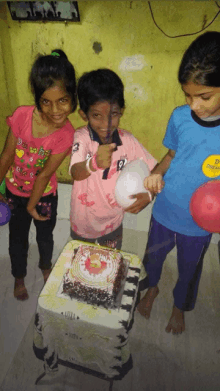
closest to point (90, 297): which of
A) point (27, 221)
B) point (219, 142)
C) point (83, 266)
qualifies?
point (83, 266)

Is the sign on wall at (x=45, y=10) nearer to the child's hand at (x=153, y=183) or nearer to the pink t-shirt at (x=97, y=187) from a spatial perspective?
the pink t-shirt at (x=97, y=187)

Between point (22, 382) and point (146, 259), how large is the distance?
0.82 meters

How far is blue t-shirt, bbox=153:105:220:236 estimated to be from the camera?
96cm

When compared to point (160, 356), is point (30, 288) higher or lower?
higher

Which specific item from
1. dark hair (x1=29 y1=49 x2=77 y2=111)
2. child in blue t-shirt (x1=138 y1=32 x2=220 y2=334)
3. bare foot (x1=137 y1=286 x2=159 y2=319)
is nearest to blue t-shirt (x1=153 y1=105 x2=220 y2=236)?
child in blue t-shirt (x1=138 y1=32 x2=220 y2=334)

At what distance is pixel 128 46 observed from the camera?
5.86 ft

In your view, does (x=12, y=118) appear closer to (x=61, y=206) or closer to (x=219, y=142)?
(x=219, y=142)

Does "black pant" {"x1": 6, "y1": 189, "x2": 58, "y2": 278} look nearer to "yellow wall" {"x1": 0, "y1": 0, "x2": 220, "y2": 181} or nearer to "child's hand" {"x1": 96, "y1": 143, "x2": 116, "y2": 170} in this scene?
"child's hand" {"x1": 96, "y1": 143, "x2": 116, "y2": 170}

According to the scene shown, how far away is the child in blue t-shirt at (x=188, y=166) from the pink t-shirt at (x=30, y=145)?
44cm

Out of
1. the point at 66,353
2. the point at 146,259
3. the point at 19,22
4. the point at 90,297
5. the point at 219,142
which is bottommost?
the point at 66,353

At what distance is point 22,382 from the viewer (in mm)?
1215

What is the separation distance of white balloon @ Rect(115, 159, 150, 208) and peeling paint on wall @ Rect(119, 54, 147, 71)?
1.10 metres

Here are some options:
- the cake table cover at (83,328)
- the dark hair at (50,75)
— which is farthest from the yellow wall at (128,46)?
the cake table cover at (83,328)

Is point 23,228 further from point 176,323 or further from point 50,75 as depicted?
point 176,323
